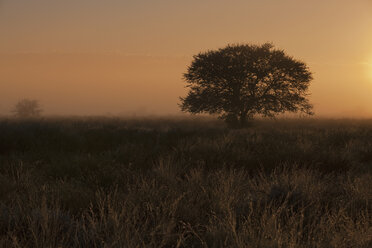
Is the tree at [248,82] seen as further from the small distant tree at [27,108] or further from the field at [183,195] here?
the small distant tree at [27,108]

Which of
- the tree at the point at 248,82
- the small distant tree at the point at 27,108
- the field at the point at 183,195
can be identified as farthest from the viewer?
the small distant tree at the point at 27,108

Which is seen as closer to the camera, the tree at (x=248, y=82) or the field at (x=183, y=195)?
the field at (x=183, y=195)

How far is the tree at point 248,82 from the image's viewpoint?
84.8 feet

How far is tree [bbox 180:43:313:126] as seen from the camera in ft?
84.8

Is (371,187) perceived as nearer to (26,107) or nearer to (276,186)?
(276,186)

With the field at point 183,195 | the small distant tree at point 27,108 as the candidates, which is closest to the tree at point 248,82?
the field at point 183,195

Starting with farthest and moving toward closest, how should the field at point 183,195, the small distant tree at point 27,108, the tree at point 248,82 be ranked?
1. the small distant tree at point 27,108
2. the tree at point 248,82
3. the field at point 183,195

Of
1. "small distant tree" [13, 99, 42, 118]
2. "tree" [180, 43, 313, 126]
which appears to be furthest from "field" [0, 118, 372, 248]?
"small distant tree" [13, 99, 42, 118]

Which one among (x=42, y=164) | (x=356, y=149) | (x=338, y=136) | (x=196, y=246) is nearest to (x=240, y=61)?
(x=338, y=136)

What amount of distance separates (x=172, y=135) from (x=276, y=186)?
9068mm

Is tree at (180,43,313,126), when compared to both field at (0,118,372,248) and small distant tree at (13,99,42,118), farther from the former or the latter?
small distant tree at (13,99,42,118)

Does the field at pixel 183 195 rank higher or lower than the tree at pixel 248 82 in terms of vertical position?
lower

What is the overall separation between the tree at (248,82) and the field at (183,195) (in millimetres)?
13278

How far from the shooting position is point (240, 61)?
2589 cm
